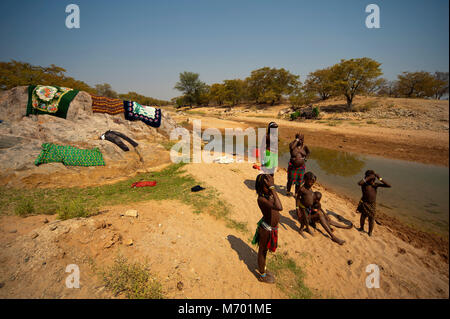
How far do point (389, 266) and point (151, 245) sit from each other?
4651mm

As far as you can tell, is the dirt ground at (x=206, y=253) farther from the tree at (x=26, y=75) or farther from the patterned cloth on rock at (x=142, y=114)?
the tree at (x=26, y=75)

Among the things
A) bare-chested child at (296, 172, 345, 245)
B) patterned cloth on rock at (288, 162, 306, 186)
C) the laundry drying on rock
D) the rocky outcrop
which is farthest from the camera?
the laundry drying on rock

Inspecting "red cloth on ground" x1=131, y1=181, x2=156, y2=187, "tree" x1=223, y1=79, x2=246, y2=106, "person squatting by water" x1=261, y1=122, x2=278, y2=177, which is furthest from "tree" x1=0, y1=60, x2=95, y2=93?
"tree" x1=223, y1=79, x2=246, y2=106

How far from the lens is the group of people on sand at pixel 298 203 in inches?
101

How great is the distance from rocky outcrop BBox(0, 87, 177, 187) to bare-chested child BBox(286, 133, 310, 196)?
6593 millimetres

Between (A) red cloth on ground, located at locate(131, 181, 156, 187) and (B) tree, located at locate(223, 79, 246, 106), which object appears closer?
(A) red cloth on ground, located at locate(131, 181, 156, 187)

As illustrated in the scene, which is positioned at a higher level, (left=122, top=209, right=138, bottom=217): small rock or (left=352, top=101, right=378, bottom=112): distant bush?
(left=352, top=101, right=378, bottom=112): distant bush

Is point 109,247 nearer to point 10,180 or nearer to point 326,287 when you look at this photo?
point 326,287

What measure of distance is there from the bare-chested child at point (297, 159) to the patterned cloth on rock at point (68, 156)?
8.00 m

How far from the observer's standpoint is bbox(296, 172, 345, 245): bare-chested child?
417 cm

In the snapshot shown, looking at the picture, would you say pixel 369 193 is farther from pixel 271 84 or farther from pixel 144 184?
pixel 271 84

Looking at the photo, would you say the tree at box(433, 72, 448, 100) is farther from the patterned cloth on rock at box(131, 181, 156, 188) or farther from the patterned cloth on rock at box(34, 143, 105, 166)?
the patterned cloth on rock at box(34, 143, 105, 166)

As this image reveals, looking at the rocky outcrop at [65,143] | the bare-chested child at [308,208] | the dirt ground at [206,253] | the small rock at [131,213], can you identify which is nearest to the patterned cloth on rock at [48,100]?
the rocky outcrop at [65,143]

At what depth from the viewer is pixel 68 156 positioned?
22.3ft
